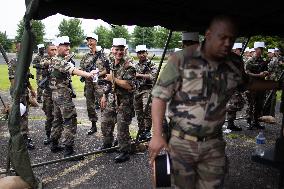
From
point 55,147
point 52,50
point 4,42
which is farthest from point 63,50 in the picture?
point 4,42

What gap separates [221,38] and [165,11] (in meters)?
2.13

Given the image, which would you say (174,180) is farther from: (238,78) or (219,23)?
(219,23)

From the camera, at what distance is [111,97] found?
22.3ft

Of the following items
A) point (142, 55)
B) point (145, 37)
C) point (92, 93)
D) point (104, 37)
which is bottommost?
point (92, 93)

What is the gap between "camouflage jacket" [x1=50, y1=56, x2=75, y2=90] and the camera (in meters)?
6.64

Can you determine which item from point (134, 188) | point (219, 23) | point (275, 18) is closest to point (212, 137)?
point (219, 23)

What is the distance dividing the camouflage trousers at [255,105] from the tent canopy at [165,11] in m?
4.11

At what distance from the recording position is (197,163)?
315 centimetres

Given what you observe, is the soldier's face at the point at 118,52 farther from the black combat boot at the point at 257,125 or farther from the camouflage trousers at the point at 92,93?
the black combat boot at the point at 257,125

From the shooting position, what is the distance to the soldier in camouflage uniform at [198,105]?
2.98m

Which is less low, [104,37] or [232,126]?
[104,37]

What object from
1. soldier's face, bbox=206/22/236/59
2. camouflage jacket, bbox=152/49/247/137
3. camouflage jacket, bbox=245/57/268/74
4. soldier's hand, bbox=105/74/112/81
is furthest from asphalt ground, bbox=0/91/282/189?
soldier's face, bbox=206/22/236/59

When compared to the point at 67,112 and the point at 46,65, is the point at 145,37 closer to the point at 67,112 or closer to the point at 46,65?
the point at 46,65

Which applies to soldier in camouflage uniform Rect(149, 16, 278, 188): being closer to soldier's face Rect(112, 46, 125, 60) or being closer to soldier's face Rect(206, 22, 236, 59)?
soldier's face Rect(206, 22, 236, 59)
